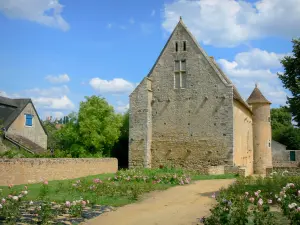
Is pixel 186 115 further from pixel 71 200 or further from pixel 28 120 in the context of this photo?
pixel 71 200

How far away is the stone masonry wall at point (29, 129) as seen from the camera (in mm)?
30792

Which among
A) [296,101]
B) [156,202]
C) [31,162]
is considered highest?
[296,101]

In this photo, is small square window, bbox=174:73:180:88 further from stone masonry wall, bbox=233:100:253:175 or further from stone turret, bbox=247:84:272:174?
stone turret, bbox=247:84:272:174

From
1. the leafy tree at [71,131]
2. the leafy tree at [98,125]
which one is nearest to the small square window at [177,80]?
the leafy tree at [98,125]

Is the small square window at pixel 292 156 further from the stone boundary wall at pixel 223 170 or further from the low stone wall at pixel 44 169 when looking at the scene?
the low stone wall at pixel 44 169

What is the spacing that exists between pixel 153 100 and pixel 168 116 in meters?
1.87

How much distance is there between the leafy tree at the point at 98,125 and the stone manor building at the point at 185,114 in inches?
160

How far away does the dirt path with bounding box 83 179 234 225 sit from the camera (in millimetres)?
9133

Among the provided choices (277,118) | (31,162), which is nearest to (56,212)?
(31,162)

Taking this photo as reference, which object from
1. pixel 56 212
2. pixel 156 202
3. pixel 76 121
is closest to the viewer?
pixel 56 212

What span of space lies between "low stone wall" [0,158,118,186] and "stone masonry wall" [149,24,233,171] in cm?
569

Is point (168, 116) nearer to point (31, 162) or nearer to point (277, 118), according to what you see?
point (31, 162)

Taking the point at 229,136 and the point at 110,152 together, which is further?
the point at 110,152

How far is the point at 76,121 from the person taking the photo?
106ft
